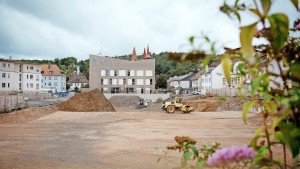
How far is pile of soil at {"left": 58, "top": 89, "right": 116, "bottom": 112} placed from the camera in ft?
108

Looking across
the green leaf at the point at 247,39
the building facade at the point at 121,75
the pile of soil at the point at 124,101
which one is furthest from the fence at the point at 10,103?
the building facade at the point at 121,75

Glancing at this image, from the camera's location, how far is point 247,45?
1.18 metres

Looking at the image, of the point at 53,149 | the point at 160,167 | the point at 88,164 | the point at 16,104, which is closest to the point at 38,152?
the point at 53,149

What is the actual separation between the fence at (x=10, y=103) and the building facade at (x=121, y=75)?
1609 inches

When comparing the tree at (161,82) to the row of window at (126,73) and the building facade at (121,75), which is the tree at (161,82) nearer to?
the building facade at (121,75)

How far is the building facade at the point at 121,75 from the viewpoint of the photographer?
67188 millimetres

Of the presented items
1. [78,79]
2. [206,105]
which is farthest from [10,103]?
[78,79]

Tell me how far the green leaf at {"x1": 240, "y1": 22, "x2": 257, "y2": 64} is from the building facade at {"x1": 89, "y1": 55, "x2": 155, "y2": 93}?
216ft

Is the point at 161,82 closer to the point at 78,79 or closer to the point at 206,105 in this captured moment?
the point at 78,79

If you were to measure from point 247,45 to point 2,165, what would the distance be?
7.70 m

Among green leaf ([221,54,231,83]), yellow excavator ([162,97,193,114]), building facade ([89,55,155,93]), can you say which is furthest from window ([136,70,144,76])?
green leaf ([221,54,231,83])

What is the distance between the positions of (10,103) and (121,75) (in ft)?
145

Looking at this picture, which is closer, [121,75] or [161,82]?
[121,75]

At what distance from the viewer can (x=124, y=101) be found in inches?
2158
